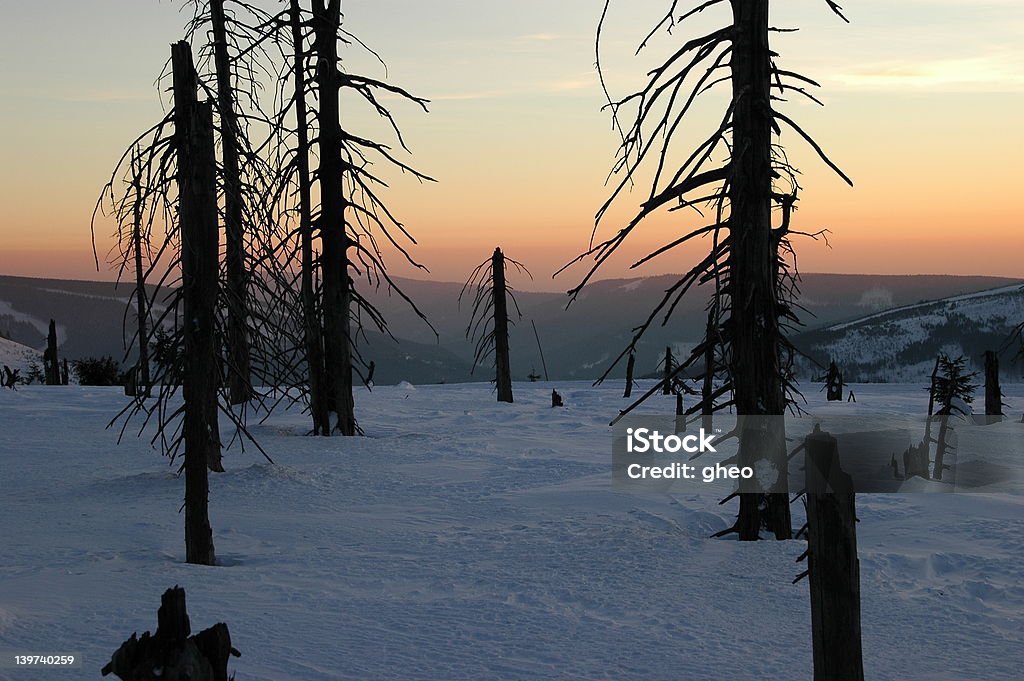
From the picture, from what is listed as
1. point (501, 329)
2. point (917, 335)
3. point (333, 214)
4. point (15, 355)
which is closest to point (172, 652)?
point (333, 214)

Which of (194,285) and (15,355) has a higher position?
(15,355)

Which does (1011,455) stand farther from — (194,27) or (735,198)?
(194,27)

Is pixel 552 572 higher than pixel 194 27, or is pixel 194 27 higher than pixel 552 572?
pixel 194 27

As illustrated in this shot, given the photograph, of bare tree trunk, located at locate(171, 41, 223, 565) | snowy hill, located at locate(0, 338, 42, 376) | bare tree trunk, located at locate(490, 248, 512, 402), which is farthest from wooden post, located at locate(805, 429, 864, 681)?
snowy hill, located at locate(0, 338, 42, 376)

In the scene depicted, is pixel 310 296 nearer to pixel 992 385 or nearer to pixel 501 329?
pixel 501 329

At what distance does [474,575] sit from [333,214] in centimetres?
1055

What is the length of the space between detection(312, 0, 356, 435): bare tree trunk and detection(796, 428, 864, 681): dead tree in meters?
13.5

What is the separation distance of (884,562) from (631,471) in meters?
6.88

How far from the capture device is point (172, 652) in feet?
12.3

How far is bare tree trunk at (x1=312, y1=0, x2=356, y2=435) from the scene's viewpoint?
17.2 meters

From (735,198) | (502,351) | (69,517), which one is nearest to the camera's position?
(735,198)

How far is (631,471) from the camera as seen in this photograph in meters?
15.1

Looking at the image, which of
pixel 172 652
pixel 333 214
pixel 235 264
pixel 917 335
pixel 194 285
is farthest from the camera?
pixel 917 335

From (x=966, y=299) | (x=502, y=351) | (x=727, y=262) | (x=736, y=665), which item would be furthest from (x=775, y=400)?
(x=966, y=299)
